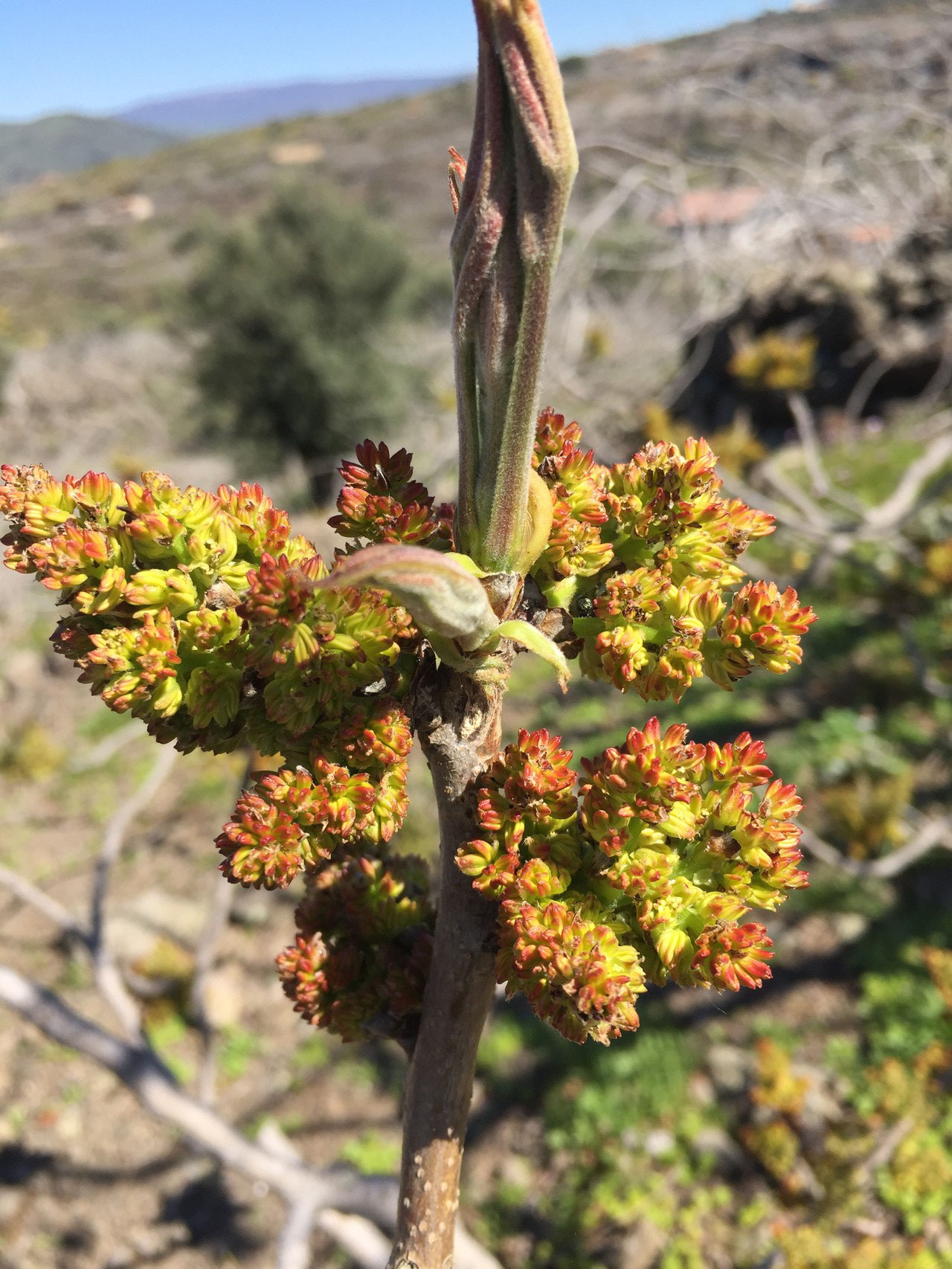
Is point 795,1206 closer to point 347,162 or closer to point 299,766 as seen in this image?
point 299,766

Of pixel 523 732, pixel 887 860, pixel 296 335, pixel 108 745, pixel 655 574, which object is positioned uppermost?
pixel 655 574

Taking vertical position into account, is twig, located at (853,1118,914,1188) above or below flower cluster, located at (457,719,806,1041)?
below

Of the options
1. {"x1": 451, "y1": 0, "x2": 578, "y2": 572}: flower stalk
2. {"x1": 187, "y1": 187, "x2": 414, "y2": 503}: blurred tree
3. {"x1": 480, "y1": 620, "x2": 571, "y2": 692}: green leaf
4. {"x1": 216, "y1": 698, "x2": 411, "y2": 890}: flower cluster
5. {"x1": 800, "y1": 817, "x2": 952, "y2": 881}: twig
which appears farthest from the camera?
{"x1": 187, "y1": 187, "x2": 414, "y2": 503}: blurred tree

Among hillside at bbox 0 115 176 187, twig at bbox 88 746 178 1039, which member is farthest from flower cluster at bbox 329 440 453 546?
hillside at bbox 0 115 176 187

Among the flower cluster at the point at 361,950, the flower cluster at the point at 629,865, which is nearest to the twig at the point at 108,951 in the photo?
the flower cluster at the point at 361,950

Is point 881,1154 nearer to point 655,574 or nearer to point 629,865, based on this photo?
point 629,865

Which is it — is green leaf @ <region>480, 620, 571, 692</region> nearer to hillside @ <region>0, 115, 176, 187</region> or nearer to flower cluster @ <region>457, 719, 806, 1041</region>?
flower cluster @ <region>457, 719, 806, 1041</region>

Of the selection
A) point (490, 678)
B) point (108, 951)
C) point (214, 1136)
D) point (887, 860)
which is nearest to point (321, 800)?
point (490, 678)
